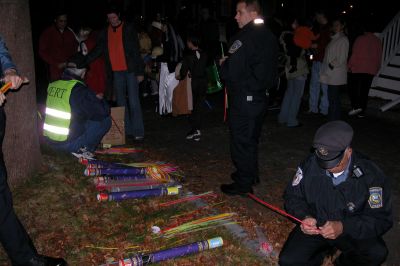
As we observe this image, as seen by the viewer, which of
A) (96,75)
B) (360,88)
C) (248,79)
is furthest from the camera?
(360,88)

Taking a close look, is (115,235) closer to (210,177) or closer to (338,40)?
(210,177)

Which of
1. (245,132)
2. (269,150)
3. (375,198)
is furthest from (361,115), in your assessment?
(375,198)

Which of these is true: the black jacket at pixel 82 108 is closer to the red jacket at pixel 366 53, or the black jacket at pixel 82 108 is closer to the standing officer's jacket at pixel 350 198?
the standing officer's jacket at pixel 350 198

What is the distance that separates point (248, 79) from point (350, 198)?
2.10 m

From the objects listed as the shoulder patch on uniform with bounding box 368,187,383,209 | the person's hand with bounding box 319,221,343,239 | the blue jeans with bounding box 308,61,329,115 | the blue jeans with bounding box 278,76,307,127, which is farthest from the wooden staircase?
the person's hand with bounding box 319,221,343,239

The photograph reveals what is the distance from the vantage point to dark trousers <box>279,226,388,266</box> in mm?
3166

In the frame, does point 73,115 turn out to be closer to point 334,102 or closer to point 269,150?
point 269,150

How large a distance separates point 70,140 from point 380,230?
4.33 metres

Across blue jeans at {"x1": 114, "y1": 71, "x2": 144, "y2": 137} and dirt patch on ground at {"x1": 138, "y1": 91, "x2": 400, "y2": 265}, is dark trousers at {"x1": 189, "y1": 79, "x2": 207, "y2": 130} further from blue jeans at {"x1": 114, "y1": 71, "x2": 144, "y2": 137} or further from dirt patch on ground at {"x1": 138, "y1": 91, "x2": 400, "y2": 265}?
blue jeans at {"x1": 114, "y1": 71, "x2": 144, "y2": 137}

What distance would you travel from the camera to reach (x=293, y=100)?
827 centimetres

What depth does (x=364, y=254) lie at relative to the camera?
3.17 meters

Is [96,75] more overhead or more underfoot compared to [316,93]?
more overhead

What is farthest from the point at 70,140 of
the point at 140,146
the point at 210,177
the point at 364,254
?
the point at 364,254

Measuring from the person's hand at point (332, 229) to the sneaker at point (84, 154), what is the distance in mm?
3723
